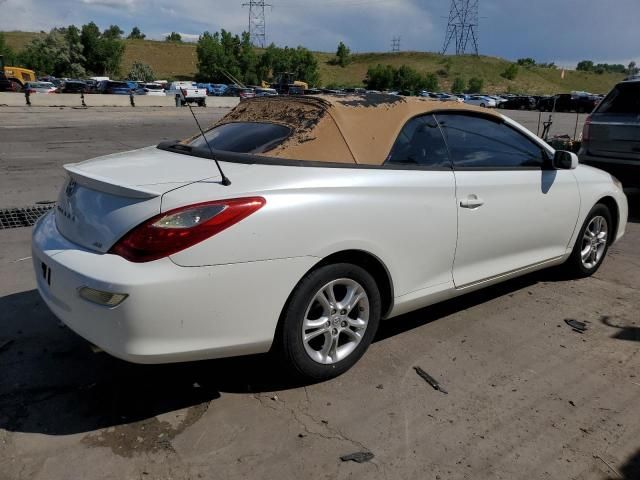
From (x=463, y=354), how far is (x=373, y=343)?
1.91 feet

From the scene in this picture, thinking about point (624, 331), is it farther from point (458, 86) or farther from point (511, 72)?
point (511, 72)

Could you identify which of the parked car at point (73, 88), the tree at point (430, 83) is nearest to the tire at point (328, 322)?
the parked car at point (73, 88)

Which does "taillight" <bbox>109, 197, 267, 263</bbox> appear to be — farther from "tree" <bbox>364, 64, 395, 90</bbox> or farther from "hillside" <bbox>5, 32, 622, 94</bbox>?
"hillside" <bbox>5, 32, 622, 94</bbox>

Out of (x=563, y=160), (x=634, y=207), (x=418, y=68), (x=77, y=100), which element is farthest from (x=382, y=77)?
(x=563, y=160)

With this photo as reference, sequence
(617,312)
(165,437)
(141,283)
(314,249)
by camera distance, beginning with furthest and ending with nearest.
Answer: (617,312) < (314,249) < (165,437) < (141,283)

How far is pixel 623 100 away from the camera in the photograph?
764cm

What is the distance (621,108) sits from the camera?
301 inches

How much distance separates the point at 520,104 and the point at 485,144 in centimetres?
5735

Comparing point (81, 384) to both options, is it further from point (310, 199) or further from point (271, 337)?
point (310, 199)

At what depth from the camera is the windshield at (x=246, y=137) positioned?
331cm

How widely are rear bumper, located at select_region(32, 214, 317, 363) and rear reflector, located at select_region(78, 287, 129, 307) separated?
20 mm

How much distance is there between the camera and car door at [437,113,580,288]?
3709 millimetres

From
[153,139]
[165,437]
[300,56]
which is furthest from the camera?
[300,56]

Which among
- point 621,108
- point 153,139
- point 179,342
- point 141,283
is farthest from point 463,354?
point 153,139
